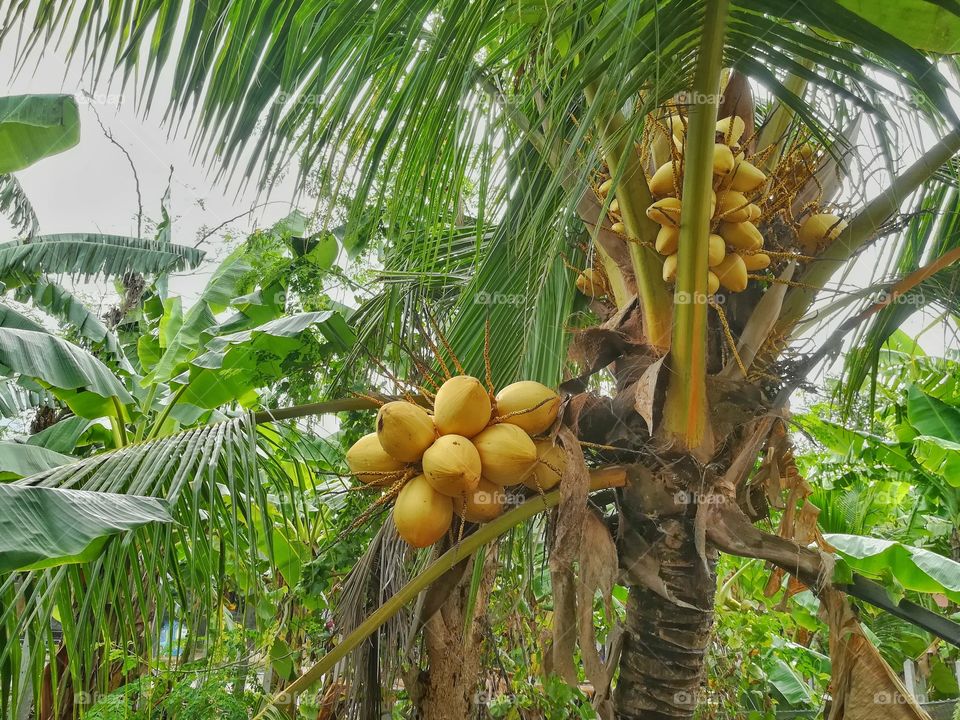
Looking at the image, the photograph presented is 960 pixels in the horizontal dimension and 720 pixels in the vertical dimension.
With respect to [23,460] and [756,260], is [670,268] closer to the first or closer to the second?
[756,260]

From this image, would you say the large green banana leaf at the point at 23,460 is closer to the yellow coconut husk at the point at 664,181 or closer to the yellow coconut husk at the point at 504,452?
the yellow coconut husk at the point at 504,452

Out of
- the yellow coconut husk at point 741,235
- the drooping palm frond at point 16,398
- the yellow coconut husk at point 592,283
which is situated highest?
the yellow coconut husk at point 741,235

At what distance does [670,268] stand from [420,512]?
2.82 feet

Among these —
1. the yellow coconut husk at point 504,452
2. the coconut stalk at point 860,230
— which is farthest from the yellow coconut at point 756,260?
the yellow coconut husk at point 504,452

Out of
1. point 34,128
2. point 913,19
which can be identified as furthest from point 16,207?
point 913,19

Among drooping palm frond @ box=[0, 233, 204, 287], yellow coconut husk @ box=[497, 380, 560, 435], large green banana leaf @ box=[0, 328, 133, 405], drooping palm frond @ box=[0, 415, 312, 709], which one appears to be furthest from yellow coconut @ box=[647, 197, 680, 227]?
drooping palm frond @ box=[0, 233, 204, 287]

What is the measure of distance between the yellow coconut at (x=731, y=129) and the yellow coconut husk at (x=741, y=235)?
0.89 feet

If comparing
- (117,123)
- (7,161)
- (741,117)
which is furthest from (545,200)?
(117,123)

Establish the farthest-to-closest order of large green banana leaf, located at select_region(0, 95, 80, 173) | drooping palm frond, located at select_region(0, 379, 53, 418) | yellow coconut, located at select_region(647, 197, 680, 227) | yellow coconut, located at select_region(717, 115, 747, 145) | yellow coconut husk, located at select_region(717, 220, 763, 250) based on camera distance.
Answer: drooping palm frond, located at select_region(0, 379, 53, 418), large green banana leaf, located at select_region(0, 95, 80, 173), yellow coconut, located at select_region(717, 115, 747, 145), yellow coconut husk, located at select_region(717, 220, 763, 250), yellow coconut, located at select_region(647, 197, 680, 227)

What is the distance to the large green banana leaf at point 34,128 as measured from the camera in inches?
176

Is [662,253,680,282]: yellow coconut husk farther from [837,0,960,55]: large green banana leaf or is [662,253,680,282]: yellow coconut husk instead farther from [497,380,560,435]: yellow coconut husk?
[837,0,960,55]: large green banana leaf

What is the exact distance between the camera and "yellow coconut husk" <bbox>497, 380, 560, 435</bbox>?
5.69ft

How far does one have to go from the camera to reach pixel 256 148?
160 cm

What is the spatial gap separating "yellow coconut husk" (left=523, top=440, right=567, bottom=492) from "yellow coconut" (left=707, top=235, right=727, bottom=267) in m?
0.62
